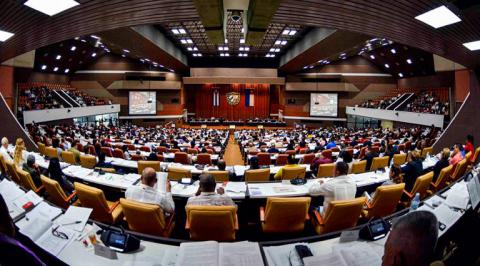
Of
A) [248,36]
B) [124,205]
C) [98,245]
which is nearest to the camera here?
[98,245]

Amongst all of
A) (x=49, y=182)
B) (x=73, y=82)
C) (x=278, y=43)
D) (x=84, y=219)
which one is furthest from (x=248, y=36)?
(x=73, y=82)

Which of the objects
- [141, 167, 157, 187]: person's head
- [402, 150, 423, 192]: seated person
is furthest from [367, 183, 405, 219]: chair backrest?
[141, 167, 157, 187]: person's head

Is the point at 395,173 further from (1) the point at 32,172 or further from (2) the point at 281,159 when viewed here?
(1) the point at 32,172

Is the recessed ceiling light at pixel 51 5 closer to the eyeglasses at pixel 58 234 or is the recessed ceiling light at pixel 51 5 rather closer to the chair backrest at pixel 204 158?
the chair backrest at pixel 204 158

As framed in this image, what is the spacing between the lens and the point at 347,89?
1177 inches

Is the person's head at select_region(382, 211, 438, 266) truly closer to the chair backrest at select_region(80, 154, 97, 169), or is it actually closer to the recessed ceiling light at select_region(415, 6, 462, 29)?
the recessed ceiling light at select_region(415, 6, 462, 29)

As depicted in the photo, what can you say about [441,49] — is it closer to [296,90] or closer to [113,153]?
[113,153]

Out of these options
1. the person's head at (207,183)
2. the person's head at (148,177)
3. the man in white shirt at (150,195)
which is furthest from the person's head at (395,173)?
the person's head at (148,177)

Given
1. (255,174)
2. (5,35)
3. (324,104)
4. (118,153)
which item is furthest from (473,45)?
(324,104)

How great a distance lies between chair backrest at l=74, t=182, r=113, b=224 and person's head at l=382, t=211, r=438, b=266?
13.3 ft

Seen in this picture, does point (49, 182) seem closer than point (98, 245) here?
No

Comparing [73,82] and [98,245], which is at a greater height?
[73,82]

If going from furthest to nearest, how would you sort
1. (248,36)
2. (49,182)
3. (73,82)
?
1. (73,82)
2. (248,36)
3. (49,182)

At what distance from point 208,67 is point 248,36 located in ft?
70.5
